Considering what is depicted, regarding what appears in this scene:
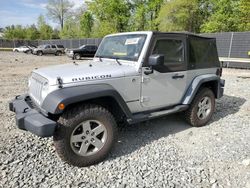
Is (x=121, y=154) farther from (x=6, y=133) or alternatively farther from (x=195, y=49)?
(x=195, y=49)

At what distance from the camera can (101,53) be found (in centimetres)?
438

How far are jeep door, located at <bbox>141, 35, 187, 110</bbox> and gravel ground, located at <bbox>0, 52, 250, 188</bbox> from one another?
0.70 m

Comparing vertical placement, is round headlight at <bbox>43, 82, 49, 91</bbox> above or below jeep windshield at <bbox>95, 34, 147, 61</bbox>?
below

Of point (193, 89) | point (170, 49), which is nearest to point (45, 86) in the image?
point (170, 49)

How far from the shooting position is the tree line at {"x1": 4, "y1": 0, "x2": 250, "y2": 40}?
25.8 meters

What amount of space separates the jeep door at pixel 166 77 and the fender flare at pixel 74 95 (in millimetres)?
700

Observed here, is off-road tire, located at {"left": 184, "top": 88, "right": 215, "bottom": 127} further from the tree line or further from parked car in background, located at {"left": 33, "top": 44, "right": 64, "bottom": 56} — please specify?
parked car in background, located at {"left": 33, "top": 44, "right": 64, "bottom": 56}

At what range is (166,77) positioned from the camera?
382 centimetres

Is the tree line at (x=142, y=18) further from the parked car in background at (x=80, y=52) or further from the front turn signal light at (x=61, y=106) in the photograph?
the front turn signal light at (x=61, y=106)

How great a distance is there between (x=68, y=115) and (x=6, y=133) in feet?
6.14

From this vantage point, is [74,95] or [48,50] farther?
[48,50]

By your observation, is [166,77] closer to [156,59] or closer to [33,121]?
[156,59]

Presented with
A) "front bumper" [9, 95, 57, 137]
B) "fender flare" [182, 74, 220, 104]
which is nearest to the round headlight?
"front bumper" [9, 95, 57, 137]

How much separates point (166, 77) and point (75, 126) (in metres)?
1.79
